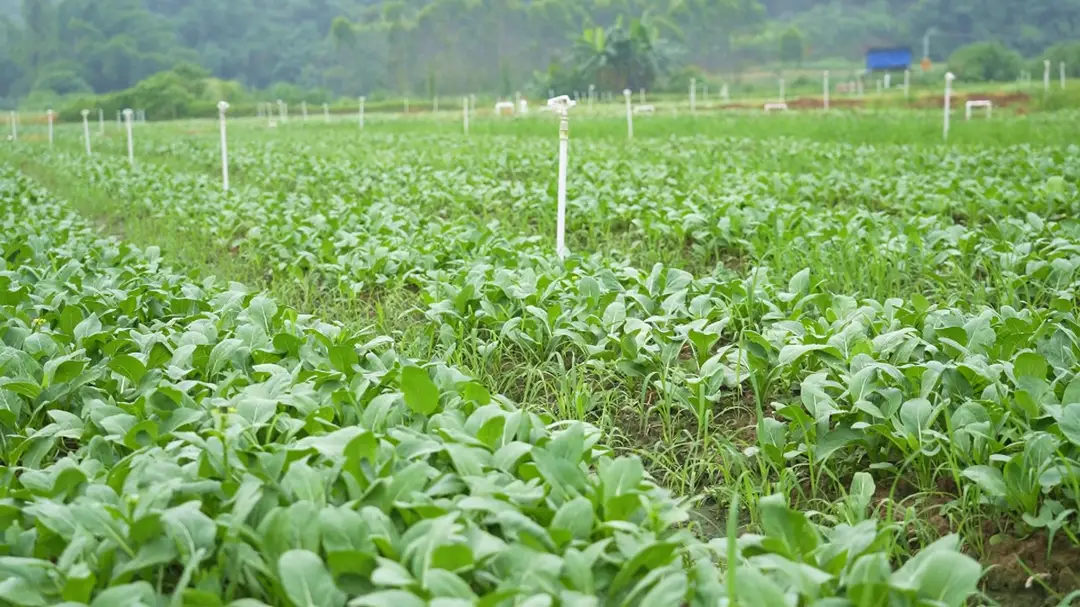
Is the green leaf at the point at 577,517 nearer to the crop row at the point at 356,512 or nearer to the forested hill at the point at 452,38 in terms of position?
the crop row at the point at 356,512

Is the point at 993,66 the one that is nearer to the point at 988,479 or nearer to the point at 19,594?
the point at 988,479

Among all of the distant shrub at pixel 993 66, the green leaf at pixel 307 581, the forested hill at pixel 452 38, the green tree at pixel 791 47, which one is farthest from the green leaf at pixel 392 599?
the green tree at pixel 791 47

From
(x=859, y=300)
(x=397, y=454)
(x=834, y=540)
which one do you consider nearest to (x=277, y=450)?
(x=397, y=454)

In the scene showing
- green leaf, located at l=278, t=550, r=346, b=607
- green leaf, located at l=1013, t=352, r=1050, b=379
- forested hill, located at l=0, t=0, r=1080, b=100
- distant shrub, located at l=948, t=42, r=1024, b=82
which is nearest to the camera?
green leaf, located at l=278, t=550, r=346, b=607

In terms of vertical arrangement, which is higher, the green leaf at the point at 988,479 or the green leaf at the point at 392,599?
the green leaf at the point at 392,599

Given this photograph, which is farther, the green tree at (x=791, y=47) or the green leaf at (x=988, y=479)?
the green tree at (x=791, y=47)

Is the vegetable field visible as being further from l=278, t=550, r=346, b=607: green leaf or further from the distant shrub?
the distant shrub

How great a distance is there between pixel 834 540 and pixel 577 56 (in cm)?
6211

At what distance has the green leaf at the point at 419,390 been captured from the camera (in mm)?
2781

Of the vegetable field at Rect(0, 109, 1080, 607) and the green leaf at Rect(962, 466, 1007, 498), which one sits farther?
the green leaf at Rect(962, 466, 1007, 498)

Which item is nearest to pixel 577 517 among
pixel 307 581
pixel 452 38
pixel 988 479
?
pixel 307 581

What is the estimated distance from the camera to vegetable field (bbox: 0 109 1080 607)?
2.05m

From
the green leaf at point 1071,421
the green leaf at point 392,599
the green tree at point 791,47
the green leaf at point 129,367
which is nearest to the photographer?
the green leaf at point 392,599

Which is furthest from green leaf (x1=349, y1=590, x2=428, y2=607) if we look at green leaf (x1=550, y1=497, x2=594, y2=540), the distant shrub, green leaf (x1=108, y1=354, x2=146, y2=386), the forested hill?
the forested hill
